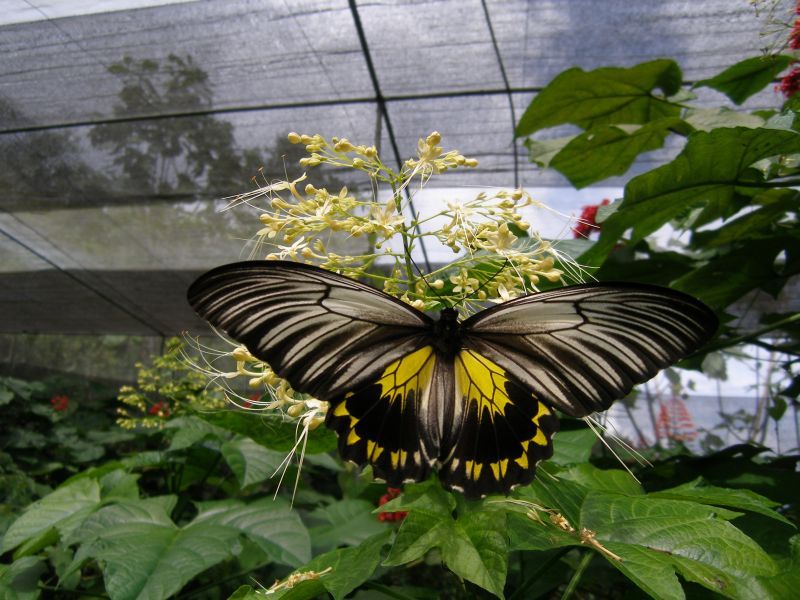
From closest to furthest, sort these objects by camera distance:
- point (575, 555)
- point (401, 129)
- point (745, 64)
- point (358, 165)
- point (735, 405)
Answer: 1. point (358, 165)
2. point (575, 555)
3. point (745, 64)
4. point (401, 129)
5. point (735, 405)

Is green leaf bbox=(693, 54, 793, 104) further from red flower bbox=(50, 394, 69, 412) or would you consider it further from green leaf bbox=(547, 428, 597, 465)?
red flower bbox=(50, 394, 69, 412)

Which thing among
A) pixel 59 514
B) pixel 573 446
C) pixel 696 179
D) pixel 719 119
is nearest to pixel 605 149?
pixel 719 119

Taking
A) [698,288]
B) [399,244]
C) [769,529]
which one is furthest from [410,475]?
[698,288]

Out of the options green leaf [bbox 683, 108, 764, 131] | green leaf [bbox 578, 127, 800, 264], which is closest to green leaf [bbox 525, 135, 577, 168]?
green leaf [bbox 683, 108, 764, 131]

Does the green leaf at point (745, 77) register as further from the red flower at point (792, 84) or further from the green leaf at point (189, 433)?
the green leaf at point (189, 433)

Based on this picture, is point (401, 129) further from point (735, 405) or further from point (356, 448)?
point (735, 405)

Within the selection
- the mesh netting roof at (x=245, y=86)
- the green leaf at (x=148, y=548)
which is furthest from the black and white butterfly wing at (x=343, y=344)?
the mesh netting roof at (x=245, y=86)
